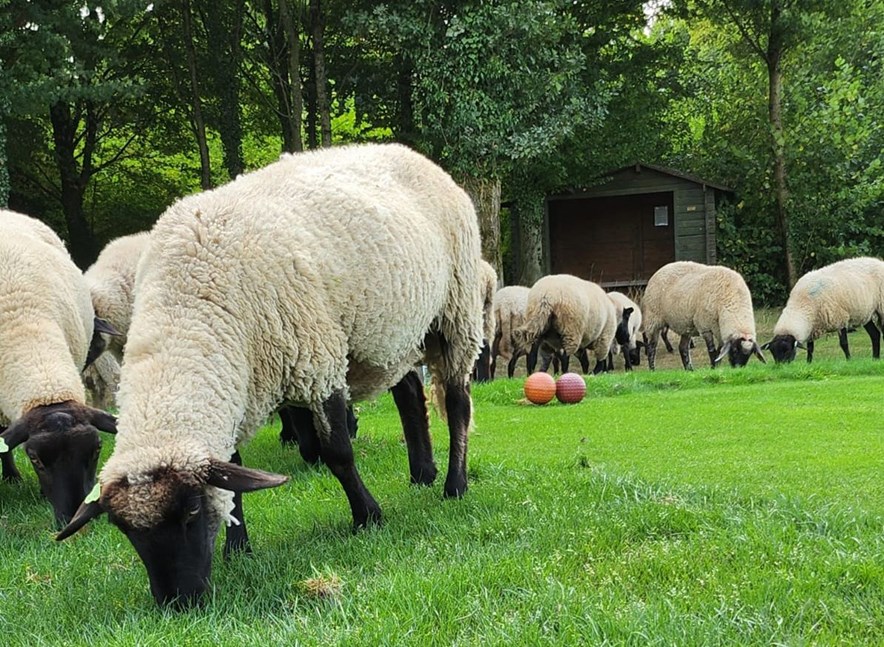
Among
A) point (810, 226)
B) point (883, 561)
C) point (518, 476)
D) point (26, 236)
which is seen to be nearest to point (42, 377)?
point (26, 236)

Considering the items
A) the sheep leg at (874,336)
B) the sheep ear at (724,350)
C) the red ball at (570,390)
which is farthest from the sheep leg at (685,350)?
the red ball at (570,390)

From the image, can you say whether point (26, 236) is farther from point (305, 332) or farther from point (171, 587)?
point (171, 587)

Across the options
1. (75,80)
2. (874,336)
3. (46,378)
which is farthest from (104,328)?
(874,336)

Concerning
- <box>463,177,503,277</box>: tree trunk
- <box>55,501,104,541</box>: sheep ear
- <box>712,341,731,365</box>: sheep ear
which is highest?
<box>463,177,503,277</box>: tree trunk

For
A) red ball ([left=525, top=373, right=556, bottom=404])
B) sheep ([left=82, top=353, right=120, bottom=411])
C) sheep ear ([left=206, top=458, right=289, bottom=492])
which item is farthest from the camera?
red ball ([left=525, top=373, right=556, bottom=404])

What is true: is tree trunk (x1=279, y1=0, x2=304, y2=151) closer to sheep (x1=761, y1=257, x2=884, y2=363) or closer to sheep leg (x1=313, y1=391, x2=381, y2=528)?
sheep (x1=761, y1=257, x2=884, y2=363)

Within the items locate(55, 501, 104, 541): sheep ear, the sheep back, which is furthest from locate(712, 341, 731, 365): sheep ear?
locate(55, 501, 104, 541): sheep ear

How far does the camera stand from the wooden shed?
2233 cm

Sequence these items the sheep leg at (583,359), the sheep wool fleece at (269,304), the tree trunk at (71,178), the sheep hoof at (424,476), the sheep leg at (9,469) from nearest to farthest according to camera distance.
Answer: the sheep wool fleece at (269,304), the sheep hoof at (424,476), the sheep leg at (9,469), the sheep leg at (583,359), the tree trunk at (71,178)

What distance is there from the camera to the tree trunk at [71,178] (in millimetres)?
21781

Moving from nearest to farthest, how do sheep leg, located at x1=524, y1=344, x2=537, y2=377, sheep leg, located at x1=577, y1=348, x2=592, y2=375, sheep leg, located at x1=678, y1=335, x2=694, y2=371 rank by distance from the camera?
sheep leg, located at x1=524, y1=344, x2=537, y2=377
sheep leg, located at x1=678, y1=335, x2=694, y2=371
sheep leg, located at x1=577, y1=348, x2=592, y2=375

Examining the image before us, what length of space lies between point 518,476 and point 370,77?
17205mm

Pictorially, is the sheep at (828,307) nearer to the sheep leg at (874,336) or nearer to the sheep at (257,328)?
the sheep leg at (874,336)

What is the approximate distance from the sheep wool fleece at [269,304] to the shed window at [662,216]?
809 inches
